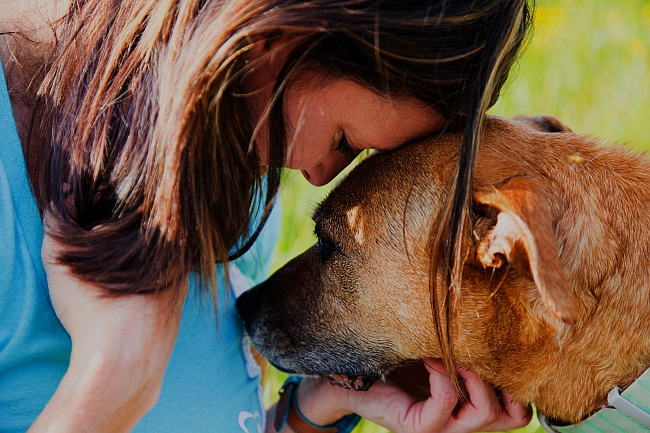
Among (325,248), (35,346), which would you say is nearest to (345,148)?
(325,248)

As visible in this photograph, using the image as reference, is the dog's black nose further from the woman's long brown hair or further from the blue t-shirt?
the woman's long brown hair

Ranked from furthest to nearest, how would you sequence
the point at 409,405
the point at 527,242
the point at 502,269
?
1. the point at 409,405
2. the point at 502,269
3. the point at 527,242

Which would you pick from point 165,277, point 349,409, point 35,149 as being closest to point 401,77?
point 165,277

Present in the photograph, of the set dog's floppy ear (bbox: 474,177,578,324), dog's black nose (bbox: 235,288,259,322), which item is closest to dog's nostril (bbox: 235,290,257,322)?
dog's black nose (bbox: 235,288,259,322)

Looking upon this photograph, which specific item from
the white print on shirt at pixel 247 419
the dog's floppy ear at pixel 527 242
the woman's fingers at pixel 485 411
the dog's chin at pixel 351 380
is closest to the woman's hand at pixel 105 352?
the white print on shirt at pixel 247 419

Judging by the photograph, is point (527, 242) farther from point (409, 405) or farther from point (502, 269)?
point (409, 405)

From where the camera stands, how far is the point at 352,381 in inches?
90.0

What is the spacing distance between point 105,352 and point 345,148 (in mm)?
853

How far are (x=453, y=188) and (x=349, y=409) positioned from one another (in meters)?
1.01

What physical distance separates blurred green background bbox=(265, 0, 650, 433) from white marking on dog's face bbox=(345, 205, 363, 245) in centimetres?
159

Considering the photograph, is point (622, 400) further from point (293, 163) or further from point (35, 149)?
point (35, 149)

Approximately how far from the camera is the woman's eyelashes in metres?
1.93

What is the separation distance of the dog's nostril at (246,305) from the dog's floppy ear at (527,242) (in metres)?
0.89

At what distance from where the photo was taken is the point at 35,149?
69.8 inches
